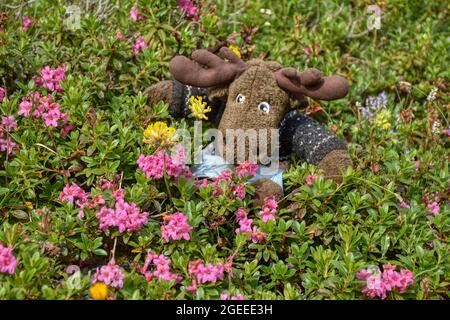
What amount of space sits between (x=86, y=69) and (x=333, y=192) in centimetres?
155

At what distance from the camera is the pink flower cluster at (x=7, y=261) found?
7.71 feet

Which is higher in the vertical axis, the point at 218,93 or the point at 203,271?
the point at 218,93

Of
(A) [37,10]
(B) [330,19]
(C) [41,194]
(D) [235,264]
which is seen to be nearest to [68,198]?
(C) [41,194]

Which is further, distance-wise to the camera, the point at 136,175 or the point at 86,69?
the point at 86,69

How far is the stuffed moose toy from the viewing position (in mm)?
3002

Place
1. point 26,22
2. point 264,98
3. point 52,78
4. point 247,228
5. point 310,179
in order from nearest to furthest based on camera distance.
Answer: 1. point 247,228
2. point 310,179
3. point 264,98
4. point 52,78
5. point 26,22

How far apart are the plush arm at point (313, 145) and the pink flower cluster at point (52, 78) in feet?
3.85

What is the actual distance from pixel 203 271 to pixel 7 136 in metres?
1.19

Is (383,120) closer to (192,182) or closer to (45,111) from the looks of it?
(192,182)

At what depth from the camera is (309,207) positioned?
2912 millimetres

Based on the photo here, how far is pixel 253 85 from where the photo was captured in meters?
3.02

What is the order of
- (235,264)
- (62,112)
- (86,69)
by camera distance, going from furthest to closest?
(86,69) < (62,112) < (235,264)

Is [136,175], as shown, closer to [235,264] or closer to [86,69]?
[235,264]

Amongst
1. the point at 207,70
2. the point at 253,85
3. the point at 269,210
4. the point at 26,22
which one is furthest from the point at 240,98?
the point at 26,22
